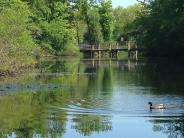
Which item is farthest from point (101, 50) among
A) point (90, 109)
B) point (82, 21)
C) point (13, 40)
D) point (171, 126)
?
point (171, 126)

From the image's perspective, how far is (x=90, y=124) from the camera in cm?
2631

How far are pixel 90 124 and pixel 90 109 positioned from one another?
4.42 m

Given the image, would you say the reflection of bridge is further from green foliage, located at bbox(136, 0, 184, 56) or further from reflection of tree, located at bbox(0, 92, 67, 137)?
reflection of tree, located at bbox(0, 92, 67, 137)

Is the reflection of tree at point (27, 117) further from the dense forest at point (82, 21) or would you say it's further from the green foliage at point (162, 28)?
the green foliage at point (162, 28)

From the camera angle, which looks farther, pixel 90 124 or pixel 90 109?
pixel 90 109

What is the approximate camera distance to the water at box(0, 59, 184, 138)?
81.4 ft

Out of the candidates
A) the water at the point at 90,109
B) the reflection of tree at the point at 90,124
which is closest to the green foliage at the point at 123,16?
the water at the point at 90,109

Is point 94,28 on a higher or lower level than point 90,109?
higher

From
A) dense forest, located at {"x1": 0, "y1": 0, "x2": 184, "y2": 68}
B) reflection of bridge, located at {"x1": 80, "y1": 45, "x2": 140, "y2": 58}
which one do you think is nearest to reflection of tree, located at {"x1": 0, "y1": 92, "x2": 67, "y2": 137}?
dense forest, located at {"x1": 0, "y1": 0, "x2": 184, "y2": 68}

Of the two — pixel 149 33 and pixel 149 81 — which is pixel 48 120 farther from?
pixel 149 33

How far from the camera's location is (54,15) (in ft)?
334

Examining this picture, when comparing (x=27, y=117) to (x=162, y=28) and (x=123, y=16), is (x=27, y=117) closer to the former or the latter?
(x=162, y=28)

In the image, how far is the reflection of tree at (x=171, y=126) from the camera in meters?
24.1

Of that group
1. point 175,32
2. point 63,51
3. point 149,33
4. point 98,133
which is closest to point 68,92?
point 98,133
